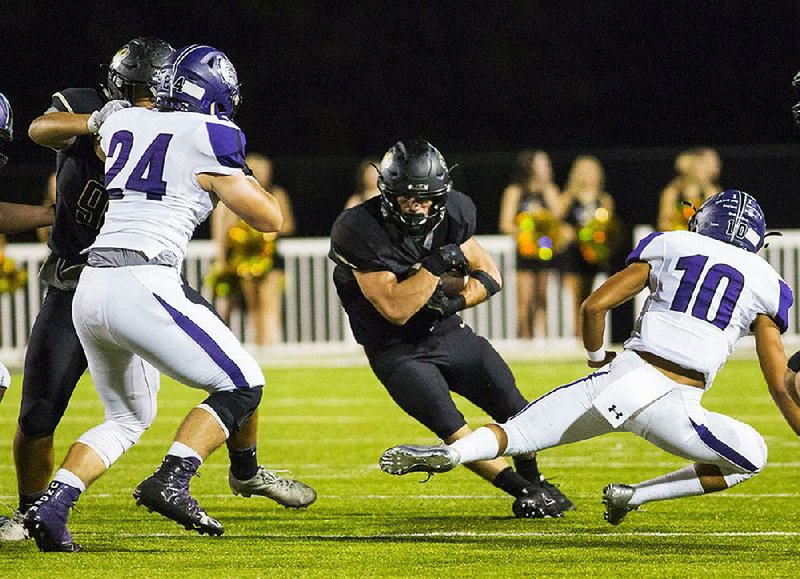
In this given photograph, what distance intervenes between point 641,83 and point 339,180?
15.1 ft

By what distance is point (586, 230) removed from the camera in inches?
512

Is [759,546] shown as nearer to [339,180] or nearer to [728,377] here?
[728,377]

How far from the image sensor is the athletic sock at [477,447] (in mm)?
5185

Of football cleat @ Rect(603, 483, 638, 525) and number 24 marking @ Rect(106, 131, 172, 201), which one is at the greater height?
number 24 marking @ Rect(106, 131, 172, 201)

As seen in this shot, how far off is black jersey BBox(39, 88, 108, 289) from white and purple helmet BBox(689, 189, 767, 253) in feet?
6.54

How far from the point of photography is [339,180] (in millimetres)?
16141

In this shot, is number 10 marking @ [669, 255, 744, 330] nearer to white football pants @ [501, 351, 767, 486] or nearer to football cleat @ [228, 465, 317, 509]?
white football pants @ [501, 351, 767, 486]

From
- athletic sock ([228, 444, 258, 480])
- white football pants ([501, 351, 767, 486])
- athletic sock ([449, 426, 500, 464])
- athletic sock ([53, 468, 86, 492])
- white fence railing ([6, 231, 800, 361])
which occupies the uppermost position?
white football pants ([501, 351, 767, 486])

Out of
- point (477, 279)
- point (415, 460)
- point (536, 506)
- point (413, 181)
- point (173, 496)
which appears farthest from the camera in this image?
point (477, 279)

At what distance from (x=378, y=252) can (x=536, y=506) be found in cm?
107

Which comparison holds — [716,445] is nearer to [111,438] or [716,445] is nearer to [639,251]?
[639,251]

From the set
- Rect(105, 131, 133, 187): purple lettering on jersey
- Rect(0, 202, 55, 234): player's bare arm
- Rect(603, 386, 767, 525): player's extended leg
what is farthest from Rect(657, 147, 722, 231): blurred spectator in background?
Rect(105, 131, 133, 187): purple lettering on jersey

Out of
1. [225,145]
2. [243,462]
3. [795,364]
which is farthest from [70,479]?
[795,364]

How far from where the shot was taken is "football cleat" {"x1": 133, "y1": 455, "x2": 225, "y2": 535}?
472 centimetres
